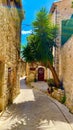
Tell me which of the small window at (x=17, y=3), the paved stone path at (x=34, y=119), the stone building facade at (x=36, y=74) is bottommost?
the stone building facade at (x=36, y=74)

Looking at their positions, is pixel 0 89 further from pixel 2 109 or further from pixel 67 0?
pixel 67 0

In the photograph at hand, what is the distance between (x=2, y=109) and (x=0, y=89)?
846 mm

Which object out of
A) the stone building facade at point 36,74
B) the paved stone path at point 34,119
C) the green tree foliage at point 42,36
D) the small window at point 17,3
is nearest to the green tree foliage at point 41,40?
the green tree foliage at point 42,36

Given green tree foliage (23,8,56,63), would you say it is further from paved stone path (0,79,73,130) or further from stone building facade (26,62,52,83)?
stone building facade (26,62,52,83)

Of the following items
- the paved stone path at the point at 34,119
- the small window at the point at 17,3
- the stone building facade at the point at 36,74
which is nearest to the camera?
the paved stone path at the point at 34,119

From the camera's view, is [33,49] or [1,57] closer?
[1,57]

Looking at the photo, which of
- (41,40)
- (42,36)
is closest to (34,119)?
(41,40)

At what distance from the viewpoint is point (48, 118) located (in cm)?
776

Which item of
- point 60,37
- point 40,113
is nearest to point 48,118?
point 40,113

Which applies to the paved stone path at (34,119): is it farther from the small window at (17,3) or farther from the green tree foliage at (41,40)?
the small window at (17,3)

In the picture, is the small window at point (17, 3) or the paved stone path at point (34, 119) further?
the small window at point (17, 3)

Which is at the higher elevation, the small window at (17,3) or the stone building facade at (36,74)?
the small window at (17,3)

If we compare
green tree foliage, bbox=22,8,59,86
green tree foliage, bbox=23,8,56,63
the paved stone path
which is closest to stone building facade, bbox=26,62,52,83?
green tree foliage, bbox=22,8,59,86

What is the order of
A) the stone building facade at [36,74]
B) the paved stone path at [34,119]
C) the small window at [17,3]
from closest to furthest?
the paved stone path at [34,119], the small window at [17,3], the stone building facade at [36,74]
